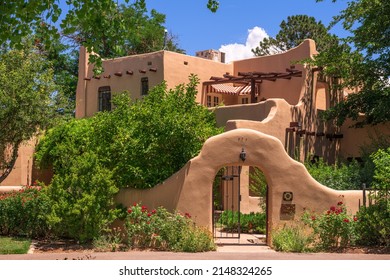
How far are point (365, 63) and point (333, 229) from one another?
10.7 metres

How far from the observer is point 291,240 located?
16125 millimetres

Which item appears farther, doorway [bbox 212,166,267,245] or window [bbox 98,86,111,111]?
window [bbox 98,86,111,111]

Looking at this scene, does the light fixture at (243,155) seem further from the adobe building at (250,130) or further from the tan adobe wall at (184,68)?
the tan adobe wall at (184,68)

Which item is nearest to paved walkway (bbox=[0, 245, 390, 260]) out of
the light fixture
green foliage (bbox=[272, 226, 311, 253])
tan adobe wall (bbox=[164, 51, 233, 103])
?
green foliage (bbox=[272, 226, 311, 253])

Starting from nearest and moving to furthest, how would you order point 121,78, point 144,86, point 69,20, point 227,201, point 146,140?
point 69,20, point 146,140, point 227,201, point 144,86, point 121,78

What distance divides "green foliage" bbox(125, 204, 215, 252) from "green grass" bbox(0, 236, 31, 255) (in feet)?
9.12

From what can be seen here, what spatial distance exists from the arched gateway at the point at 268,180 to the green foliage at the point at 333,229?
72 centimetres

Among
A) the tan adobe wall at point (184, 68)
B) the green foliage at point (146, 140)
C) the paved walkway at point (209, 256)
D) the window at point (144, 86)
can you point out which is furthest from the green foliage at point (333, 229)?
the window at point (144, 86)

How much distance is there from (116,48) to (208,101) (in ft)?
60.5

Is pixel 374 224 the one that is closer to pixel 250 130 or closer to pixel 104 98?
pixel 250 130

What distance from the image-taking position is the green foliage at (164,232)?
52.1 ft

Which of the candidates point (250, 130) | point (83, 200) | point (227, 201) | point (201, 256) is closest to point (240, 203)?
point (227, 201)

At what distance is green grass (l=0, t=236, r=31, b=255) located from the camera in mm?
15586

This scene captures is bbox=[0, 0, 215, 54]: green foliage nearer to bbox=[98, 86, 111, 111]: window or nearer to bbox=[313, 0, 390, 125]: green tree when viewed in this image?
bbox=[313, 0, 390, 125]: green tree
